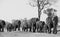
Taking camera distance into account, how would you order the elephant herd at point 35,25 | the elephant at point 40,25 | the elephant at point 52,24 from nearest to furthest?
the elephant at point 52,24 → the elephant herd at point 35,25 → the elephant at point 40,25

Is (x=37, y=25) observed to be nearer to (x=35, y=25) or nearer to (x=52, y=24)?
(x=35, y=25)

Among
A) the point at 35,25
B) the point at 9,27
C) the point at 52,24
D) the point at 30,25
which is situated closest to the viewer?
the point at 52,24

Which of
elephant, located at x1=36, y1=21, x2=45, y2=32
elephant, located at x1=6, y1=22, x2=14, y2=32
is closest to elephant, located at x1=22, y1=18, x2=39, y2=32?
elephant, located at x1=36, y1=21, x2=45, y2=32

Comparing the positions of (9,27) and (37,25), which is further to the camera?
(9,27)

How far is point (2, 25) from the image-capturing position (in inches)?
229

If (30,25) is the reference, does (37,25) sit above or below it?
above

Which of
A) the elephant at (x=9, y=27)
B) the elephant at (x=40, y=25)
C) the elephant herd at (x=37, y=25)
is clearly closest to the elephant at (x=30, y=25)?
the elephant herd at (x=37, y=25)

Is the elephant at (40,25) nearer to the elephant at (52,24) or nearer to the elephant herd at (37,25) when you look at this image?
the elephant herd at (37,25)

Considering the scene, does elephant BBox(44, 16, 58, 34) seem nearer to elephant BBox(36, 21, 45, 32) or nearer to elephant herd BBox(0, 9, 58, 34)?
elephant herd BBox(0, 9, 58, 34)

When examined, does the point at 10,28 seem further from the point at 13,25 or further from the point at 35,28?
the point at 35,28

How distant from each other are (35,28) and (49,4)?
115 inches

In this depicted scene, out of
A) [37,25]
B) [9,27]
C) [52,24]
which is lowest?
[9,27]

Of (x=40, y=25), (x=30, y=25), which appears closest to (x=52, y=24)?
(x=40, y=25)

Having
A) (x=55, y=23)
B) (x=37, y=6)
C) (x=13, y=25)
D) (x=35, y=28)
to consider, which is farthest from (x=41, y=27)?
(x=37, y=6)
